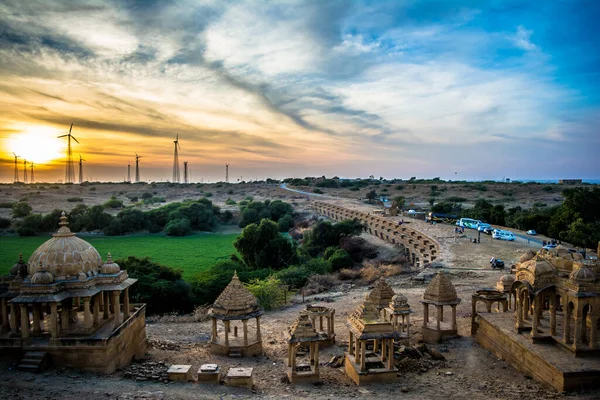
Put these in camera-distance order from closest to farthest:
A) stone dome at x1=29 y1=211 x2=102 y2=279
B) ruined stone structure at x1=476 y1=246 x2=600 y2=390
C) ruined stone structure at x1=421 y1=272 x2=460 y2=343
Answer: ruined stone structure at x1=476 y1=246 x2=600 y2=390
stone dome at x1=29 y1=211 x2=102 y2=279
ruined stone structure at x1=421 y1=272 x2=460 y2=343

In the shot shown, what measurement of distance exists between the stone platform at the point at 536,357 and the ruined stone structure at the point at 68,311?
1408 centimetres

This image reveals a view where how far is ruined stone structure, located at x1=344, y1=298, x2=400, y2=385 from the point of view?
14922 millimetres

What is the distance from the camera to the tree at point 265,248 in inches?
1695

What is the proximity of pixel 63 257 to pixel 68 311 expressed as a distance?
89.6 inches

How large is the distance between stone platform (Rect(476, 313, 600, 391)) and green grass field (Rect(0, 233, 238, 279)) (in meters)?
29.5

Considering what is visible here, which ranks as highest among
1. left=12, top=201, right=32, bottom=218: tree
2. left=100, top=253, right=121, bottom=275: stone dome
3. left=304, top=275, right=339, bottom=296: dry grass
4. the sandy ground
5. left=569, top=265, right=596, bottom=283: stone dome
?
left=569, top=265, right=596, bottom=283: stone dome

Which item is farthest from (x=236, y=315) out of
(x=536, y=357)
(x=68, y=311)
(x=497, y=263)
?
(x=497, y=263)

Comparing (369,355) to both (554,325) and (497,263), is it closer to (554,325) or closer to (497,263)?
(554,325)

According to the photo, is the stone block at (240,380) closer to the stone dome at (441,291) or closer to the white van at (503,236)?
the stone dome at (441,291)

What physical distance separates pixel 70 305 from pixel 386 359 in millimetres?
12034

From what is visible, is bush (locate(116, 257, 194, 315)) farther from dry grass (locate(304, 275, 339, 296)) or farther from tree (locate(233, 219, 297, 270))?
tree (locate(233, 219, 297, 270))

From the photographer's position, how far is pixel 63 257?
16047mm

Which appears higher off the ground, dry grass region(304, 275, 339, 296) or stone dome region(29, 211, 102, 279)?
stone dome region(29, 211, 102, 279)

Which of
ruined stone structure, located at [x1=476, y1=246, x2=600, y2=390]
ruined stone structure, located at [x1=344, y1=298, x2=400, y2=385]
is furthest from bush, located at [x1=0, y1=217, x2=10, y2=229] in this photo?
ruined stone structure, located at [x1=476, y1=246, x2=600, y2=390]
